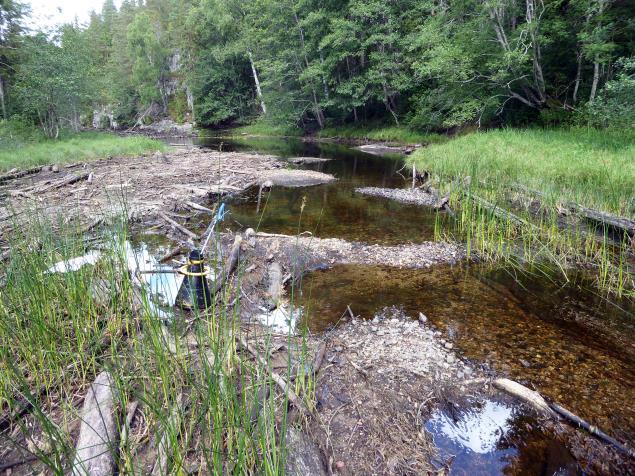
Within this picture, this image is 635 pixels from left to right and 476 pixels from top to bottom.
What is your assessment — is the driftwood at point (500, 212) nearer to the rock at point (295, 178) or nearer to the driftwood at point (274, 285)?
the driftwood at point (274, 285)

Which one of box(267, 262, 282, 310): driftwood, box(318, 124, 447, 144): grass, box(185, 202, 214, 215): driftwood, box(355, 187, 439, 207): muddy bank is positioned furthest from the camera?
box(318, 124, 447, 144): grass

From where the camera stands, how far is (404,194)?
11.8m

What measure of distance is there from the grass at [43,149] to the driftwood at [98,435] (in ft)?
51.2

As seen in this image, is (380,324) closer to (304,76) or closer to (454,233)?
(454,233)

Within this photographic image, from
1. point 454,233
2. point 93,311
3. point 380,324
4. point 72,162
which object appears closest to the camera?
point 93,311

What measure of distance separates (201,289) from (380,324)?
2.25 meters

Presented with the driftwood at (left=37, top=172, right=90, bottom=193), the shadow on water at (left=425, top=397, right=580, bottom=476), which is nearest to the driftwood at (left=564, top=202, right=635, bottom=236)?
the shadow on water at (left=425, top=397, right=580, bottom=476)

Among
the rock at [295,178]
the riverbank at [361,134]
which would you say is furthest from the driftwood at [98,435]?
the riverbank at [361,134]

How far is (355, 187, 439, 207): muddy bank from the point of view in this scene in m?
10.8

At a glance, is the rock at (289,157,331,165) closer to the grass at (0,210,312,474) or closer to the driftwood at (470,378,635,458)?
the grass at (0,210,312,474)

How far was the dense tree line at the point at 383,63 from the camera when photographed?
15.3 m

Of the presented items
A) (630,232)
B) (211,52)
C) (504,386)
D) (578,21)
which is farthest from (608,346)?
(211,52)

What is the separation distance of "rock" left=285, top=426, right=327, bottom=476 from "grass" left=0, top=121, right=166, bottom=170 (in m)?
16.6

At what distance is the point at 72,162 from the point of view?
52.0 ft
